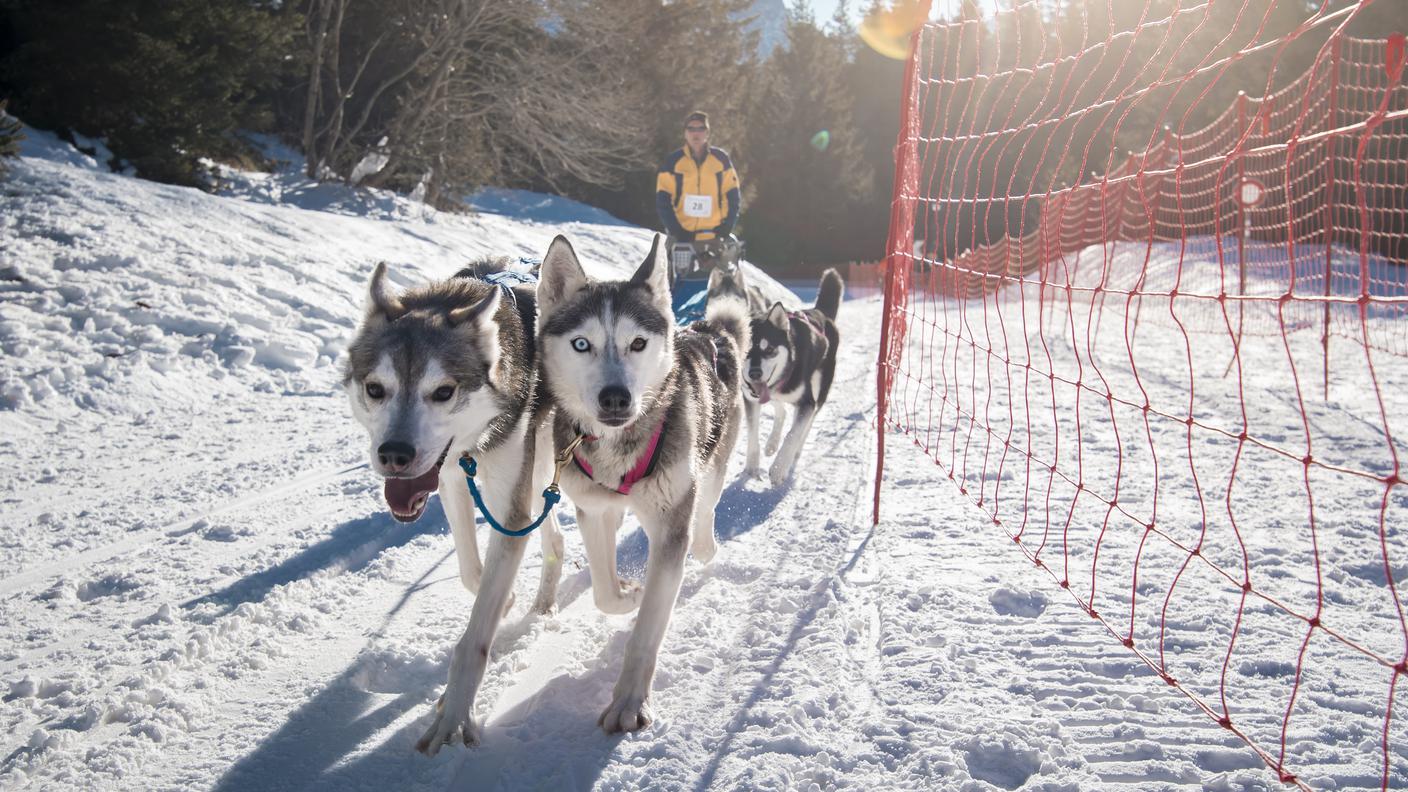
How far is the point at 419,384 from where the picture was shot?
2135mm

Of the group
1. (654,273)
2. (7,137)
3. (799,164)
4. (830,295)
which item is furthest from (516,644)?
(799,164)

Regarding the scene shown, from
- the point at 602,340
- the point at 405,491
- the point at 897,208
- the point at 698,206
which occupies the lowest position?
the point at 405,491

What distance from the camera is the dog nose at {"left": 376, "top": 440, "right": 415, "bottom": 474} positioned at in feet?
6.54

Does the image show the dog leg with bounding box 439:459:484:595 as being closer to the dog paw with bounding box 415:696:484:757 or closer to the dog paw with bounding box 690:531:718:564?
the dog paw with bounding box 415:696:484:757

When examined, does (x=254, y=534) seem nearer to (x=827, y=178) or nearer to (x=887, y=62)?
(x=827, y=178)

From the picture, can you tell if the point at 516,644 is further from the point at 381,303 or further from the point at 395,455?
the point at 381,303

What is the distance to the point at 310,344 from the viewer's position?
6320 millimetres

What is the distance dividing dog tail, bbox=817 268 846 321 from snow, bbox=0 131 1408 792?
1645mm

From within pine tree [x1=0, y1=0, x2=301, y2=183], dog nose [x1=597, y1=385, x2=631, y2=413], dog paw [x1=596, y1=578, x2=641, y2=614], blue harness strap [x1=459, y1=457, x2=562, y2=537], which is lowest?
dog paw [x1=596, y1=578, x2=641, y2=614]

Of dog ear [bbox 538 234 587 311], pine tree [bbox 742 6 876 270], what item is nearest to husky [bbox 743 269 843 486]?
dog ear [bbox 538 234 587 311]

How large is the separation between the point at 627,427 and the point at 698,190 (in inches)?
197

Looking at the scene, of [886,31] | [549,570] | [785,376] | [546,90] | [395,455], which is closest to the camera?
[395,455]

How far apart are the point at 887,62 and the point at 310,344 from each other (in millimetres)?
34138

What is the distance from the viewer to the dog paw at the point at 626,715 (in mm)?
2104
